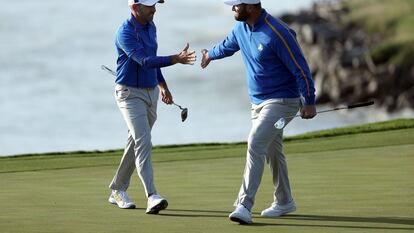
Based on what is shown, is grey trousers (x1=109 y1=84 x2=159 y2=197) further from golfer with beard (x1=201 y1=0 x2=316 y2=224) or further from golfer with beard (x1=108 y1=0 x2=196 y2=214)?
golfer with beard (x1=201 y1=0 x2=316 y2=224)

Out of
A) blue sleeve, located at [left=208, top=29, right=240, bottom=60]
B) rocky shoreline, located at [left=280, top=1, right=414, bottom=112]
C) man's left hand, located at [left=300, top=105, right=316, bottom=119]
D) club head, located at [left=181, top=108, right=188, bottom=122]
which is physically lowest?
rocky shoreline, located at [left=280, top=1, right=414, bottom=112]

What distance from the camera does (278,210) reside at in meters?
10.4

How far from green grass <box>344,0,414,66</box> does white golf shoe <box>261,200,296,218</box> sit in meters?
60.5

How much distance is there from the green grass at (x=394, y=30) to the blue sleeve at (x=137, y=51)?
198 ft

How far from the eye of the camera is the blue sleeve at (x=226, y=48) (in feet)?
34.5

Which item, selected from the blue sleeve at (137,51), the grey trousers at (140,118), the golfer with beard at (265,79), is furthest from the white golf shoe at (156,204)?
the blue sleeve at (137,51)

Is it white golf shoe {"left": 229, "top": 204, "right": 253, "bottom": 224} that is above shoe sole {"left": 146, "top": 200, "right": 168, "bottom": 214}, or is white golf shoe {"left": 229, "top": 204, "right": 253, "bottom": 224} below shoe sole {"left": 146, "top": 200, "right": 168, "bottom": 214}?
above

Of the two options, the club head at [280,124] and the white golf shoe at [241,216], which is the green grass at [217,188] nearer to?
the white golf shoe at [241,216]

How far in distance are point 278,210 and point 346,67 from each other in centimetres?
6266

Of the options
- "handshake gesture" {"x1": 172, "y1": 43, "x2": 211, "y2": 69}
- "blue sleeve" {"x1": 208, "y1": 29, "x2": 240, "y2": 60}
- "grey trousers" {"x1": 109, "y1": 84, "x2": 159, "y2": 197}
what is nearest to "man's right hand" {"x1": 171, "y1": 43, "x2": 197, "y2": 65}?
"handshake gesture" {"x1": 172, "y1": 43, "x2": 211, "y2": 69}

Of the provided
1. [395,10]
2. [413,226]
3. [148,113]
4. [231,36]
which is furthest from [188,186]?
[395,10]

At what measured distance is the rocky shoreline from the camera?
228ft

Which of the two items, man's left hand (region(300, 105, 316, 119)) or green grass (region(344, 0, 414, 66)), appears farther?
green grass (region(344, 0, 414, 66))

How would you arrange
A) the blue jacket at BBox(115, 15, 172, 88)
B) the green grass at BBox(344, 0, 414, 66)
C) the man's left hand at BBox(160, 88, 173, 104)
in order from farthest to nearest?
1. the green grass at BBox(344, 0, 414, 66)
2. the man's left hand at BBox(160, 88, 173, 104)
3. the blue jacket at BBox(115, 15, 172, 88)
